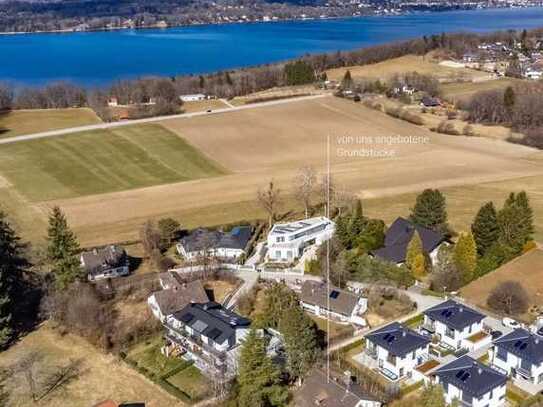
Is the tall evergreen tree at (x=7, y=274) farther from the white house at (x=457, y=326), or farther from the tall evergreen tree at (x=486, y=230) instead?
the tall evergreen tree at (x=486, y=230)

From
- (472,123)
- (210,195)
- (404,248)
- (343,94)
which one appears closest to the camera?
(404,248)

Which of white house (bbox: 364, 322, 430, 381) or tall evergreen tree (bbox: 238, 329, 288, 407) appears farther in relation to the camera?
white house (bbox: 364, 322, 430, 381)

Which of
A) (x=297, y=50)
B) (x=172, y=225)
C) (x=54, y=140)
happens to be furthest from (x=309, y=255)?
(x=297, y=50)

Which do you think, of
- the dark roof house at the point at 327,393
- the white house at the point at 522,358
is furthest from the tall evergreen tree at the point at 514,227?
the dark roof house at the point at 327,393

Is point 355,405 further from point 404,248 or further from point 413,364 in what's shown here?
point 404,248

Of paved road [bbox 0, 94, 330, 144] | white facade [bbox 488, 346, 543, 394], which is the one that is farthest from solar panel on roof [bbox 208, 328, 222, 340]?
paved road [bbox 0, 94, 330, 144]

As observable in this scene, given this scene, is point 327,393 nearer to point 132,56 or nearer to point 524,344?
point 524,344

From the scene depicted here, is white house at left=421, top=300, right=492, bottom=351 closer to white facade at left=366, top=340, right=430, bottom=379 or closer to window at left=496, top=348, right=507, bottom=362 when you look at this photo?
window at left=496, top=348, right=507, bottom=362
